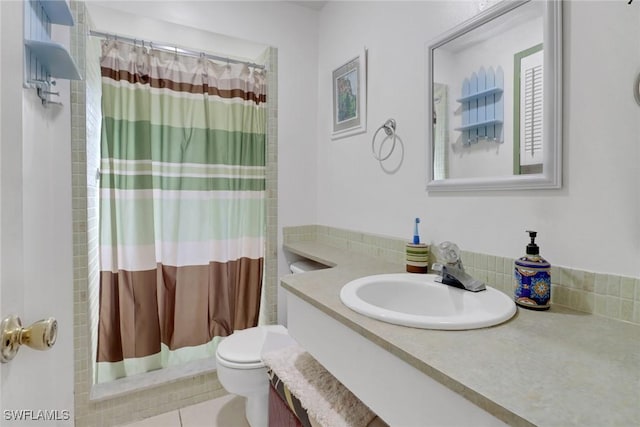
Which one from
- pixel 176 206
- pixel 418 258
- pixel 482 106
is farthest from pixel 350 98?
pixel 176 206

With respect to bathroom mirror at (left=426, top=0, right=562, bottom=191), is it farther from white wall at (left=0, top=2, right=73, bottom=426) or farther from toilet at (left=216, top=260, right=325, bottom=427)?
white wall at (left=0, top=2, right=73, bottom=426)

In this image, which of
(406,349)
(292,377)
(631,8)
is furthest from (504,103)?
(292,377)

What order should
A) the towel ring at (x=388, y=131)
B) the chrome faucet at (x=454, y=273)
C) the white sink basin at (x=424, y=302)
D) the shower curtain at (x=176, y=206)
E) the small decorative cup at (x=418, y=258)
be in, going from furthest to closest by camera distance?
the shower curtain at (x=176, y=206), the towel ring at (x=388, y=131), the small decorative cup at (x=418, y=258), the chrome faucet at (x=454, y=273), the white sink basin at (x=424, y=302)

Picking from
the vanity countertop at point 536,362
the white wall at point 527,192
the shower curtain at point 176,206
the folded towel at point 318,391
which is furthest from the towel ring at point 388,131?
the folded towel at point 318,391

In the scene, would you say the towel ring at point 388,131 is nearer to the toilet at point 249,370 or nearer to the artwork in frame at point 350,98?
the artwork in frame at point 350,98

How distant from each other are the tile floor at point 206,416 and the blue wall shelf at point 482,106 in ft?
5.86

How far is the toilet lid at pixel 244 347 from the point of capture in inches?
57.3

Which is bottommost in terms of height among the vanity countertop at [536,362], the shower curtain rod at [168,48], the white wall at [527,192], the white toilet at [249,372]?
the white toilet at [249,372]

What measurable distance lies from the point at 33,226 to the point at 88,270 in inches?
19.9

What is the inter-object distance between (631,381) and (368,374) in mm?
507

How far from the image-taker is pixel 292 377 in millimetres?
1104

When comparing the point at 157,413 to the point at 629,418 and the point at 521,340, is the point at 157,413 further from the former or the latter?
the point at 629,418

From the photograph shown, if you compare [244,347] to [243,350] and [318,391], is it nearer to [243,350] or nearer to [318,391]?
[243,350]

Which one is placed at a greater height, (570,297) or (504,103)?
(504,103)
